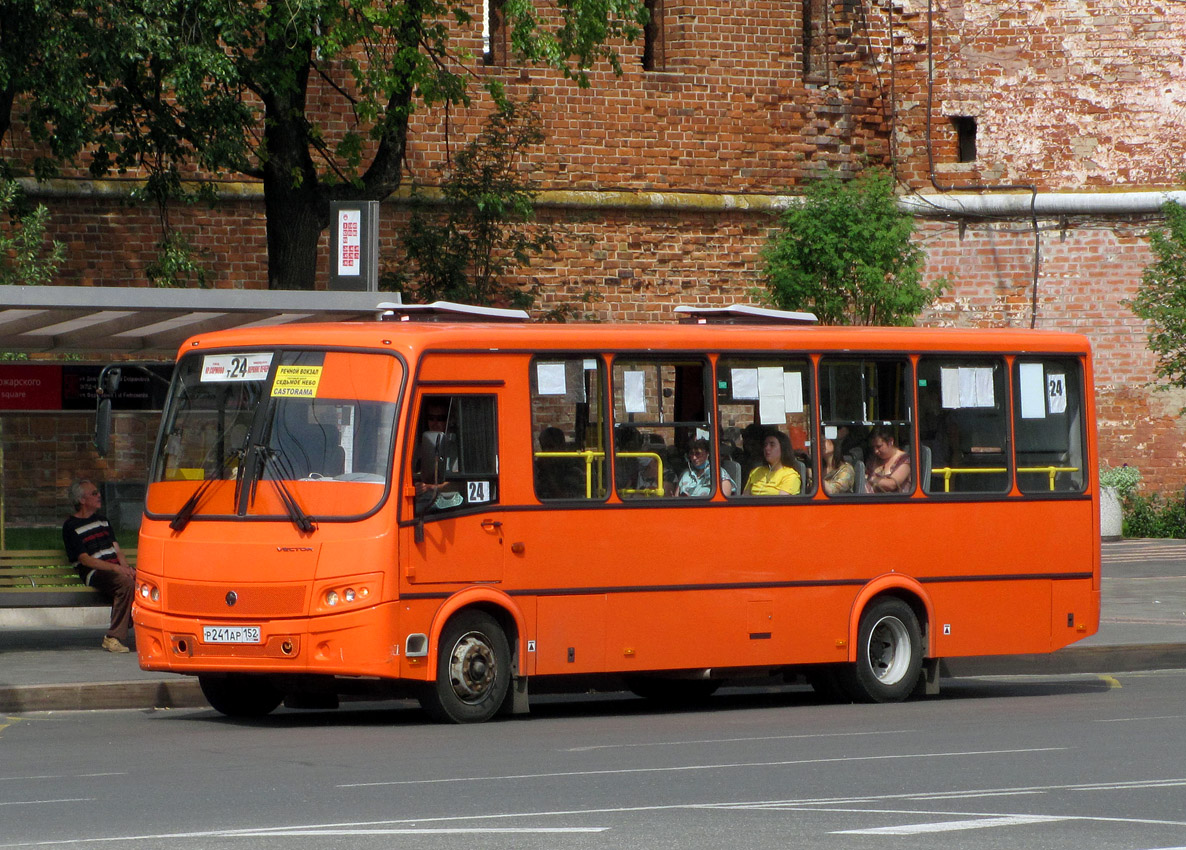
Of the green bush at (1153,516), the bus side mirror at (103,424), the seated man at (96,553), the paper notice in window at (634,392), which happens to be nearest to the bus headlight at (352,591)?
the paper notice in window at (634,392)

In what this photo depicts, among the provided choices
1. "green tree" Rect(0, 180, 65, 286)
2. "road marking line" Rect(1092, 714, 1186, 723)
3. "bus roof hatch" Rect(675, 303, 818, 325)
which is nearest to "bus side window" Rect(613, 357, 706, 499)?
"bus roof hatch" Rect(675, 303, 818, 325)

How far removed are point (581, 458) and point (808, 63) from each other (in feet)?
60.7

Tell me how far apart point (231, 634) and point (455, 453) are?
5.61ft

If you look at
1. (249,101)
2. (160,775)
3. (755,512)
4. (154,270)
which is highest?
(249,101)

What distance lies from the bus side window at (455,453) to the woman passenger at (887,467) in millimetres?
3034

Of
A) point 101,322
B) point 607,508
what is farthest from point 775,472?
point 101,322

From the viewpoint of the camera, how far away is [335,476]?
11.9 metres

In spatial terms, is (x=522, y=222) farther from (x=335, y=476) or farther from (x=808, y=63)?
(x=335, y=476)

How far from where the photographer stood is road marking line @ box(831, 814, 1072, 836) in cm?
771

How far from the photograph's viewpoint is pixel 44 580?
1639cm

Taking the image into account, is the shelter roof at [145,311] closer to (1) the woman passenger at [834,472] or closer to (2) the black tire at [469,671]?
(2) the black tire at [469,671]

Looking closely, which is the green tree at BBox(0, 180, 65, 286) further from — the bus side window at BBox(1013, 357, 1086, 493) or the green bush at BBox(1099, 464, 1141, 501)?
the green bush at BBox(1099, 464, 1141, 501)

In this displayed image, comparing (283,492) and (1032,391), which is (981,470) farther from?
(283,492)

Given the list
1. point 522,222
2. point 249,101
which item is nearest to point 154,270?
point 249,101
